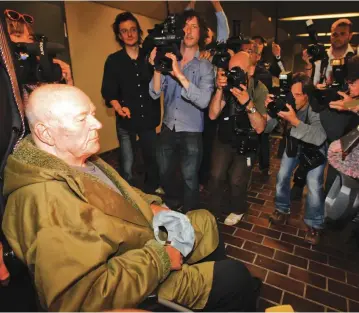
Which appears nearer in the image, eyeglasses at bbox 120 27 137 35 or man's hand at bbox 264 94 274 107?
man's hand at bbox 264 94 274 107

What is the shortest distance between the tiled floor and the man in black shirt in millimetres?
1324

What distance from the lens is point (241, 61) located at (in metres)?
2.28

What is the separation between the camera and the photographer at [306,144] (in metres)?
2.11

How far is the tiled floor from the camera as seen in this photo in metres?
1.81

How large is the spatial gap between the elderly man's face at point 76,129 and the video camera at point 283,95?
4.77 feet

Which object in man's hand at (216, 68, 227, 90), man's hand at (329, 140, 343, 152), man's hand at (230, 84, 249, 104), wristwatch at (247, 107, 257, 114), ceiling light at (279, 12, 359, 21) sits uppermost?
ceiling light at (279, 12, 359, 21)

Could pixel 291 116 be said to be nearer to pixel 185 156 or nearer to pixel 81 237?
pixel 185 156

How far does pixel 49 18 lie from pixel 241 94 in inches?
110

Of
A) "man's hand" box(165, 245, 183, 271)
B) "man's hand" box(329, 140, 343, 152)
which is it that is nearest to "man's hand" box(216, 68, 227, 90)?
"man's hand" box(329, 140, 343, 152)

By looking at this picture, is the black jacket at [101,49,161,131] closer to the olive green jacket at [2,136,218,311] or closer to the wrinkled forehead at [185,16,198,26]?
the wrinkled forehead at [185,16,198,26]

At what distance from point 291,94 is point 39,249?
1978 millimetres

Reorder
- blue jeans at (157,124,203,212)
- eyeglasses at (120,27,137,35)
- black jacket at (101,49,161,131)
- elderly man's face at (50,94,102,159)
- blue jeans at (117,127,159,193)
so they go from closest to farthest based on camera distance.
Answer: elderly man's face at (50,94,102,159) → blue jeans at (157,124,203,212) → eyeglasses at (120,27,137,35) → black jacket at (101,49,161,131) → blue jeans at (117,127,159,193)

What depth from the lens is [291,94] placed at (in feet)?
6.98

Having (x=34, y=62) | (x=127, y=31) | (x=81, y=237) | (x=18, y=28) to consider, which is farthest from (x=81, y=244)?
(x=127, y=31)
